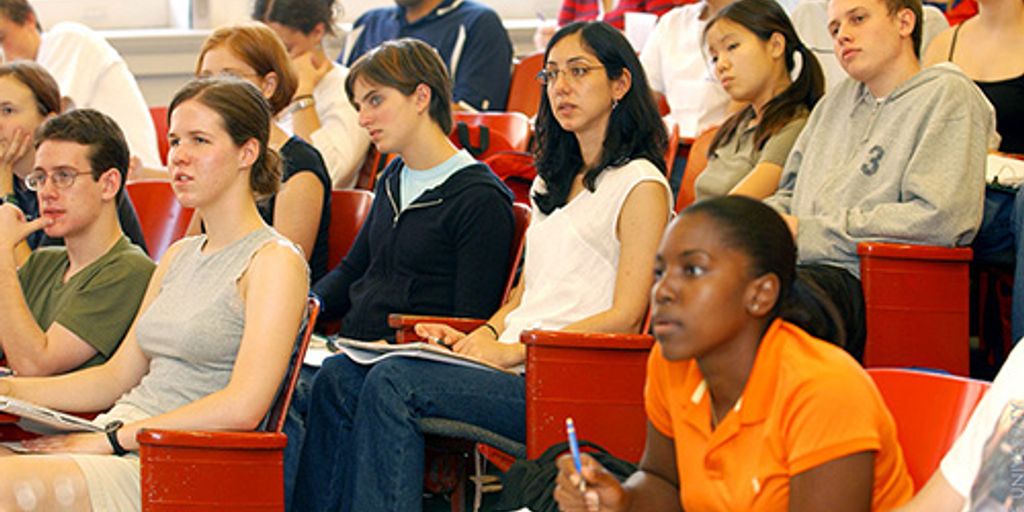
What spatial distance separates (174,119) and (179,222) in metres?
1.27

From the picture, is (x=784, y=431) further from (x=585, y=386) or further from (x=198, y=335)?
(x=198, y=335)

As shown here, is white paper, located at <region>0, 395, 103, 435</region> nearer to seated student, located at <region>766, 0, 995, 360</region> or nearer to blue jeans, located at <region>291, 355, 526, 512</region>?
blue jeans, located at <region>291, 355, 526, 512</region>

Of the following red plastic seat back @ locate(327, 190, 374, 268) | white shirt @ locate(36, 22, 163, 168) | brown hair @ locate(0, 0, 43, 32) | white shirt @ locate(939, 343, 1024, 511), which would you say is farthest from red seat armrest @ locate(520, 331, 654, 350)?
brown hair @ locate(0, 0, 43, 32)

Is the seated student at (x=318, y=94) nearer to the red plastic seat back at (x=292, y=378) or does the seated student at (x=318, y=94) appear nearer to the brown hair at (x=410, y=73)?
the brown hair at (x=410, y=73)

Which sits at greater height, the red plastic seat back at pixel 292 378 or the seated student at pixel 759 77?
the seated student at pixel 759 77

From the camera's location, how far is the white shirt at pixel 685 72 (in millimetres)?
4578

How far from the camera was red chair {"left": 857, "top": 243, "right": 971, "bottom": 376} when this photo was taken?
2.80 m

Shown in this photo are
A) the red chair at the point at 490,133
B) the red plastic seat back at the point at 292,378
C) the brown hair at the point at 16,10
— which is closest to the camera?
the red plastic seat back at the point at 292,378

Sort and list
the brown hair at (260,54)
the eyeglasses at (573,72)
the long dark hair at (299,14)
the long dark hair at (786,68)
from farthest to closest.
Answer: the long dark hair at (299,14)
the brown hair at (260,54)
the long dark hair at (786,68)
the eyeglasses at (573,72)

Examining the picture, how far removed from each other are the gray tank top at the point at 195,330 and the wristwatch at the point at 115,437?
13cm

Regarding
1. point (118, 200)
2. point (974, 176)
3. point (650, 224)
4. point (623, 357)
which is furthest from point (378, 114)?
point (974, 176)

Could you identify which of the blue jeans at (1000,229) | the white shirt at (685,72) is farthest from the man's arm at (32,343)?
the white shirt at (685,72)

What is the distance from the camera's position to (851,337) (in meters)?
2.81

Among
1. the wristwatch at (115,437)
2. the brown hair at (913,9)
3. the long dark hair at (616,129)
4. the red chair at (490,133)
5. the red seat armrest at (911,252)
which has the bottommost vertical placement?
the wristwatch at (115,437)
